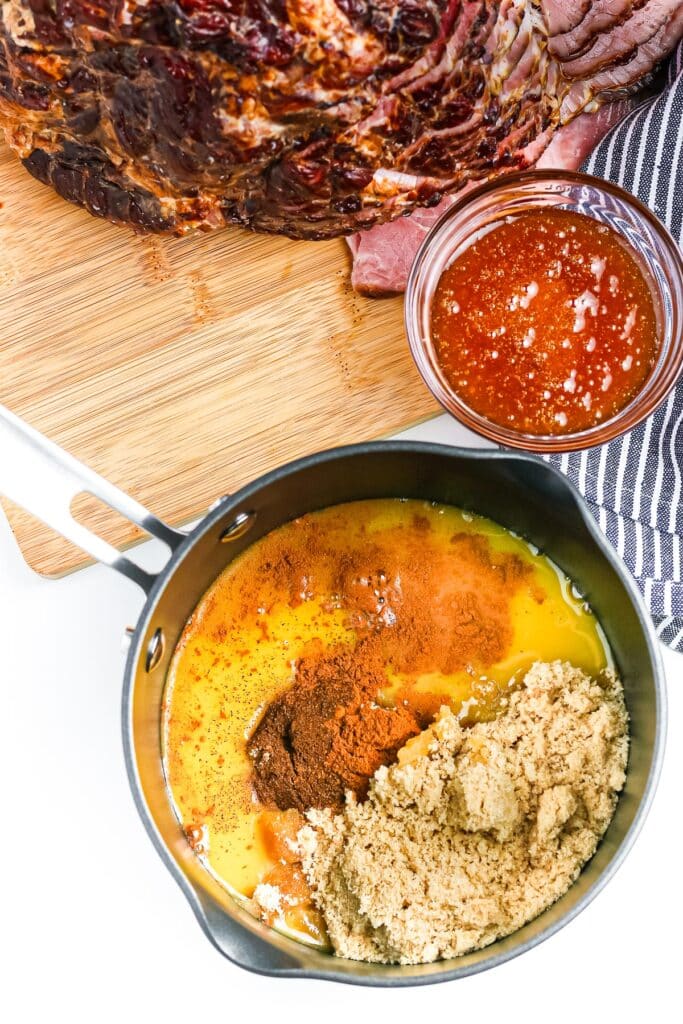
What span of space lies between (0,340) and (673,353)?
3.24ft

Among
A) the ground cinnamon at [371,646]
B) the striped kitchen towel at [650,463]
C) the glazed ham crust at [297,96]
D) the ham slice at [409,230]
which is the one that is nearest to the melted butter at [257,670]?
the ground cinnamon at [371,646]

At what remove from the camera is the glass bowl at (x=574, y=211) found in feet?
4.77

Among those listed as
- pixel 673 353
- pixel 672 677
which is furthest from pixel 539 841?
Answer: pixel 673 353

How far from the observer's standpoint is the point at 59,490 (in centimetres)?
139

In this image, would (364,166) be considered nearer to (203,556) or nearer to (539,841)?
(203,556)

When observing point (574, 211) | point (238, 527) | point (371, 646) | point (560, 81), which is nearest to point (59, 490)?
point (238, 527)

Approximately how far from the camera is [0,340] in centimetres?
153

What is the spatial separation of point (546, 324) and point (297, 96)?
1.56 feet

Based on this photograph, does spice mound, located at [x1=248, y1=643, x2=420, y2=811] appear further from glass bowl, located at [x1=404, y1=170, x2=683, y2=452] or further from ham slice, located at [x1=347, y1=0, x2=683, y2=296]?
ham slice, located at [x1=347, y1=0, x2=683, y2=296]

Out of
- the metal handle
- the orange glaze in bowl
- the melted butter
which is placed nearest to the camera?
the metal handle

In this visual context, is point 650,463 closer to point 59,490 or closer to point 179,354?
point 179,354

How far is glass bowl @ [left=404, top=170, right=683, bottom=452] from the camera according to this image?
145 cm

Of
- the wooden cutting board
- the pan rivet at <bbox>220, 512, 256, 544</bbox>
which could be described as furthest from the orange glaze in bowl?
the pan rivet at <bbox>220, 512, 256, 544</bbox>

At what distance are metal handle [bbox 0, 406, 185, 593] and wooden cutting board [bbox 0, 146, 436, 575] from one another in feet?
0.56
